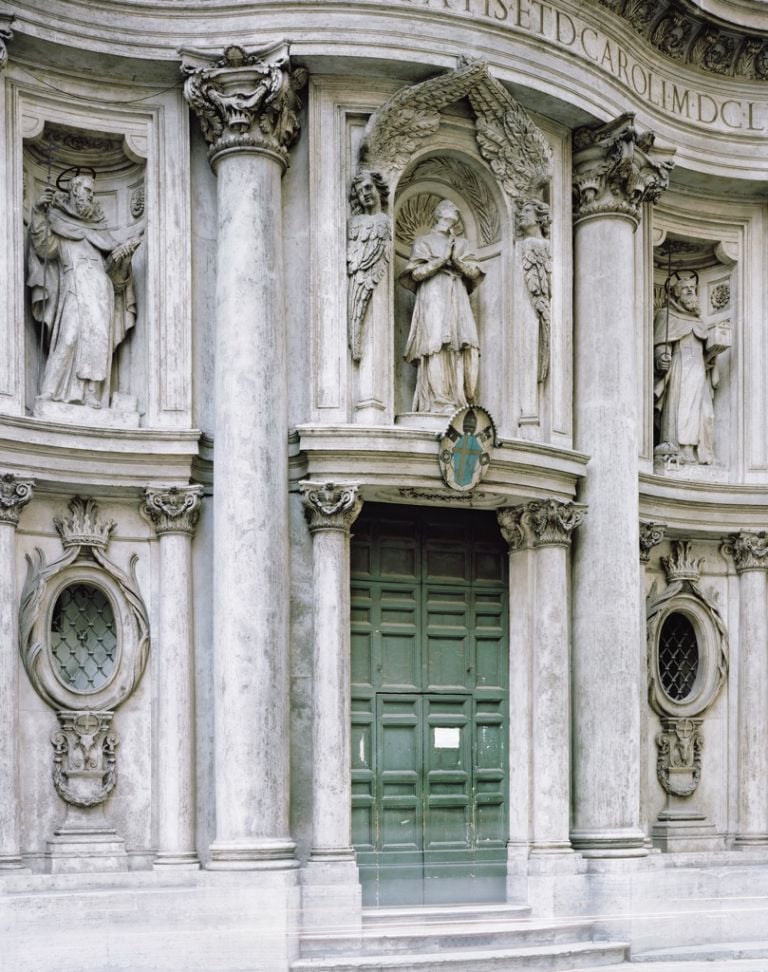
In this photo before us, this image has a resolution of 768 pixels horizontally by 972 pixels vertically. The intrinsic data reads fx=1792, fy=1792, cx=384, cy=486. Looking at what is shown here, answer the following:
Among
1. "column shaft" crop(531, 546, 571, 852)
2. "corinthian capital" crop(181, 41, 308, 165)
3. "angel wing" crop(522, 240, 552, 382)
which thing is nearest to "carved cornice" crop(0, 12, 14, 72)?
"corinthian capital" crop(181, 41, 308, 165)

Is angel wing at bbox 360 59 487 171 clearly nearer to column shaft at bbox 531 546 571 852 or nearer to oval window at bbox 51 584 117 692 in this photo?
column shaft at bbox 531 546 571 852

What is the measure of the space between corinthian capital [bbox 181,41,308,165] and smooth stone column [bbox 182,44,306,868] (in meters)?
0.01

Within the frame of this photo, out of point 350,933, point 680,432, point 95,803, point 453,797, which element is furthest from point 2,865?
point 680,432

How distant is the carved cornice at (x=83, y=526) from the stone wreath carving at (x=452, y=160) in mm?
3118

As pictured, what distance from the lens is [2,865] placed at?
671 inches

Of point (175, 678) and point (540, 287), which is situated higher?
point (540, 287)

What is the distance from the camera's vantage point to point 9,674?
56.8ft

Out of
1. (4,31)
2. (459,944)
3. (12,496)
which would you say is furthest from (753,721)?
(4,31)

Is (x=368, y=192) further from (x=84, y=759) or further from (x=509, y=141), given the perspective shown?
(x=84, y=759)

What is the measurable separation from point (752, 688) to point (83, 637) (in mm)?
8329

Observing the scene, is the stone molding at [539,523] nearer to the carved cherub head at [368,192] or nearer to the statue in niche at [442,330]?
the statue in niche at [442,330]

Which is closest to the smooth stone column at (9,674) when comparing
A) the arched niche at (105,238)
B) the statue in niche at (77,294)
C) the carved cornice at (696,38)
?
the arched niche at (105,238)

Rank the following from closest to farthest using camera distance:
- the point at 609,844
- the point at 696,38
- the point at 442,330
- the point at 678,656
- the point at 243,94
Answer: the point at 243,94, the point at 442,330, the point at 609,844, the point at 696,38, the point at 678,656

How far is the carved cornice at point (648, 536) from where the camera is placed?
21141mm
